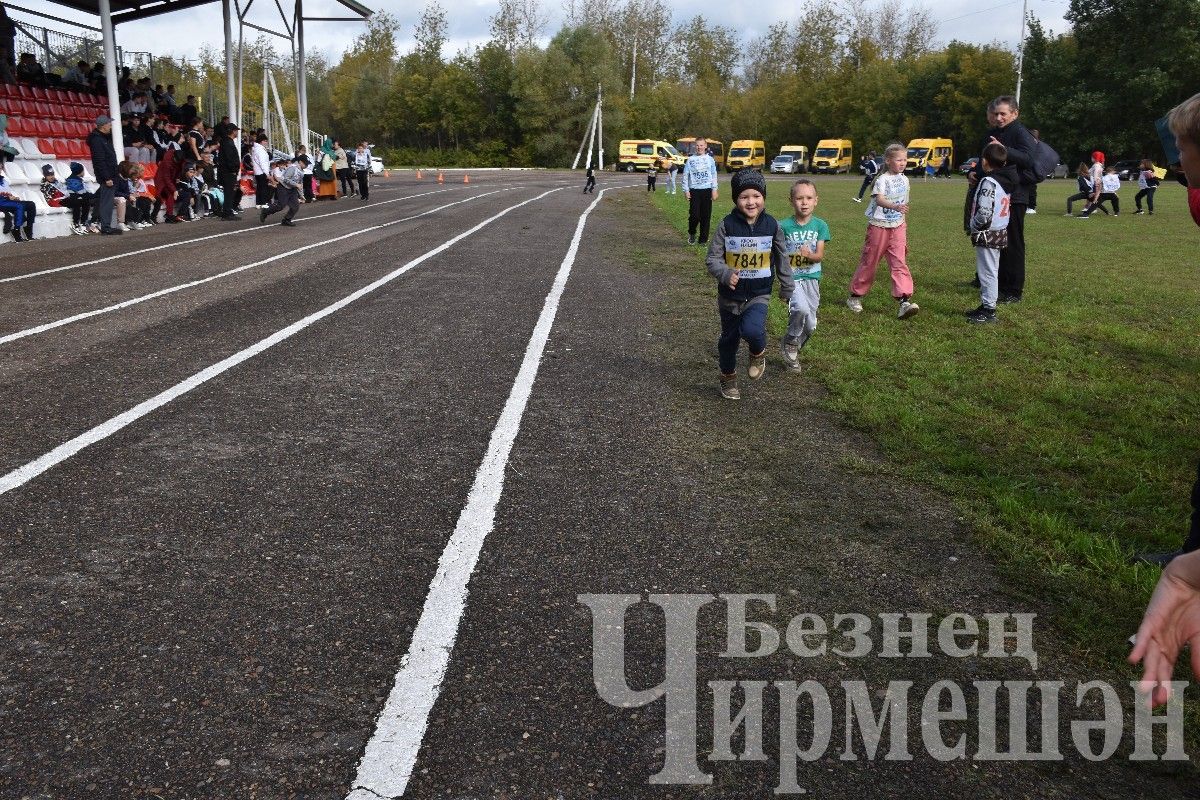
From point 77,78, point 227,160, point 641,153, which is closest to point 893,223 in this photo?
point 227,160

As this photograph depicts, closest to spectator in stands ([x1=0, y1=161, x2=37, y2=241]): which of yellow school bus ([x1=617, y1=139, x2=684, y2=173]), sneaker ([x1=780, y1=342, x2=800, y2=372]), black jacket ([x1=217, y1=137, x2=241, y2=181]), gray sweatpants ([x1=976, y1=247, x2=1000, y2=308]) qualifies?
black jacket ([x1=217, y1=137, x2=241, y2=181])

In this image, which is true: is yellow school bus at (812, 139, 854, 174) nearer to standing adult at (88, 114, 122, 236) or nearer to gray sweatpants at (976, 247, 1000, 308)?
standing adult at (88, 114, 122, 236)

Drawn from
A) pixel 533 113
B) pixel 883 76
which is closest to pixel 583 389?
pixel 533 113

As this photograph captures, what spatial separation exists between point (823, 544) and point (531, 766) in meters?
2.09

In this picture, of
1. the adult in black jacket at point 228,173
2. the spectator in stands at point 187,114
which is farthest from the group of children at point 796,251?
the spectator in stands at point 187,114

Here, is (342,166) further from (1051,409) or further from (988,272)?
(1051,409)

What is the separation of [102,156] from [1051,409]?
17278mm

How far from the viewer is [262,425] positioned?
19.5 feet

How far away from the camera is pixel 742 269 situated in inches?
275

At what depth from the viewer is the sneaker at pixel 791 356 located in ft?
26.0

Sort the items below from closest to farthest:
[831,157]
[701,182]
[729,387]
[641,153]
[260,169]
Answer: [729,387]
[701,182]
[260,169]
[641,153]
[831,157]

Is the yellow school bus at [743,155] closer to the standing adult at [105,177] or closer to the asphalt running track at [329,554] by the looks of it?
the standing adult at [105,177]

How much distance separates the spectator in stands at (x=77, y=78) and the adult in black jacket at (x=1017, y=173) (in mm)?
23720

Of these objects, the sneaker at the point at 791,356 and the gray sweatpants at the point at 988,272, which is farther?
the gray sweatpants at the point at 988,272
